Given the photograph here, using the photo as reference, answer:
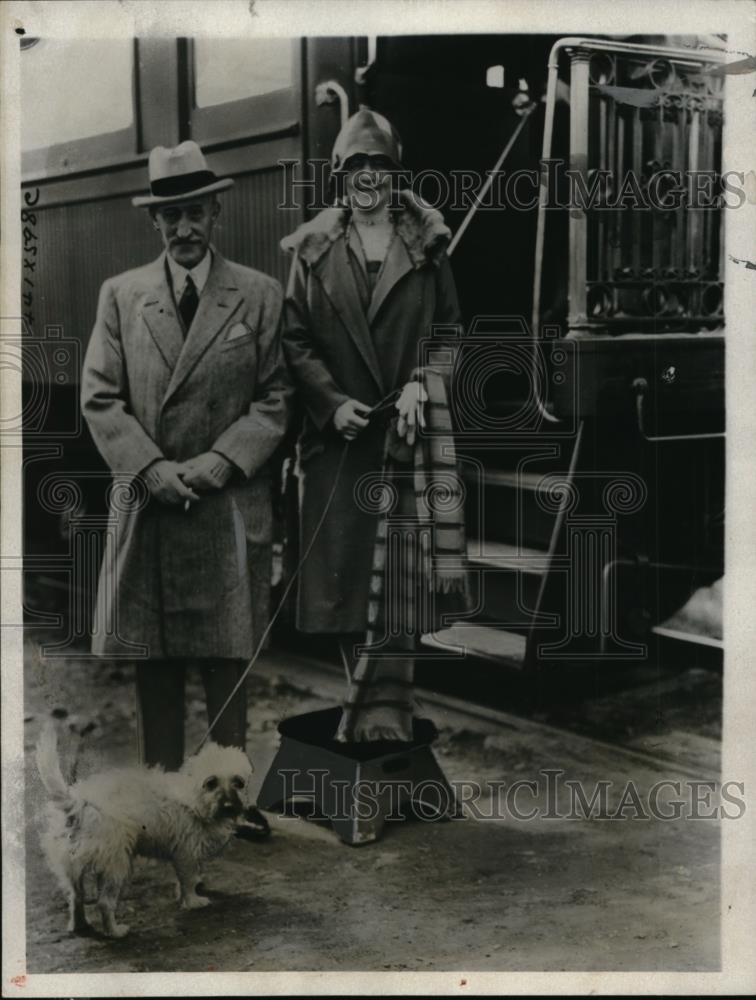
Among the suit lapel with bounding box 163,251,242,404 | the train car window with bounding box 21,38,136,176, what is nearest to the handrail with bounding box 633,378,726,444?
the suit lapel with bounding box 163,251,242,404

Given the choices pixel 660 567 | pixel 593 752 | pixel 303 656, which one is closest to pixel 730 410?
pixel 660 567

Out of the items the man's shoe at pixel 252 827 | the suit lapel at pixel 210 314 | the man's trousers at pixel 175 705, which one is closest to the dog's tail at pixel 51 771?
the man's trousers at pixel 175 705

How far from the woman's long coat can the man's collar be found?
0.77ft

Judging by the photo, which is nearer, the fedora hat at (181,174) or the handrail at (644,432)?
the fedora hat at (181,174)

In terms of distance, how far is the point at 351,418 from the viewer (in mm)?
3752

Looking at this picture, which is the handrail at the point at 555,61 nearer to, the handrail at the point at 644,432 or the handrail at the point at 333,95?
the handrail at the point at 644,432

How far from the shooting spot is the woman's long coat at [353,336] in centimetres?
373

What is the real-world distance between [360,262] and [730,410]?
122 centimetres

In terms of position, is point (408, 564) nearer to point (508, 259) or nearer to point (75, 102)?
point (508, 259)

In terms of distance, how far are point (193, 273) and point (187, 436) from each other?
491 millimetres

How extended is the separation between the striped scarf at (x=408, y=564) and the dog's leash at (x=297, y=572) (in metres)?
0.07

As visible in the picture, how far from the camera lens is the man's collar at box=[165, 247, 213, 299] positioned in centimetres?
373

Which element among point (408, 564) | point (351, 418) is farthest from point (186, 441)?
point (408, 564)

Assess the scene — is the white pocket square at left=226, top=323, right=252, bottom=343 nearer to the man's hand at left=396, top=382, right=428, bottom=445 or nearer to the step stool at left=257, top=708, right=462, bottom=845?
the man's hand at left=396, top=382, right=428, bottom=445
